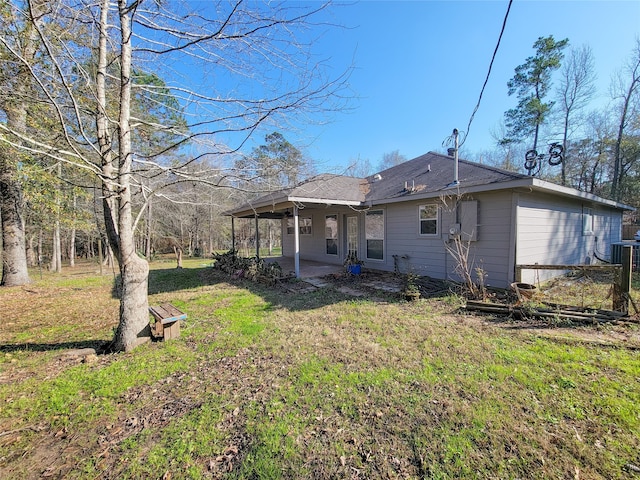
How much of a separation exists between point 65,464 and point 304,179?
354 cm

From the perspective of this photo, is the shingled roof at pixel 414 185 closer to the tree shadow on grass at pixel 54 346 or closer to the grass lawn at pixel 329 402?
the grass lawn at pixel 329 402

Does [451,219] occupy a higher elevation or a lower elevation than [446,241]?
higher

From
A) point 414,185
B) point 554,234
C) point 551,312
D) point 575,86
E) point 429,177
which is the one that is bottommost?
point 551,312

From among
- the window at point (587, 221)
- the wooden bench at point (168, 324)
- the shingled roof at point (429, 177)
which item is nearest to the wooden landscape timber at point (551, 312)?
the shingled roof at point (429, 177)

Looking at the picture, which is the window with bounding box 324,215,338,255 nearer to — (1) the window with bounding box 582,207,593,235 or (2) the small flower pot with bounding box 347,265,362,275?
(2) the small flower pot with bounding box 347,265,362,275

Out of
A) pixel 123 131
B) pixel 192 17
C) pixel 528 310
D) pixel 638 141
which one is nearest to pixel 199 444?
pixel 123 131

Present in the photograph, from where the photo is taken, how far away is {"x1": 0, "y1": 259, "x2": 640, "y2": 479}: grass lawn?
1919 millimetres

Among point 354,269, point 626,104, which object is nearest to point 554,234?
point 354,269

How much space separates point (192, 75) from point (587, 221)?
1300 cm

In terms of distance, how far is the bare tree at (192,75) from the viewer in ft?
9.59

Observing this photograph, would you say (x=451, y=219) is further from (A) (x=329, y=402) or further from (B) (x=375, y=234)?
(A) (x=329, y=402)

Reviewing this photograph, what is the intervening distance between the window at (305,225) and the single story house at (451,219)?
67 centimetres

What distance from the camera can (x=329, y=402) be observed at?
2.56 metres

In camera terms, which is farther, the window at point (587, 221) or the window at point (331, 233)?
the window at point (331, 233)
